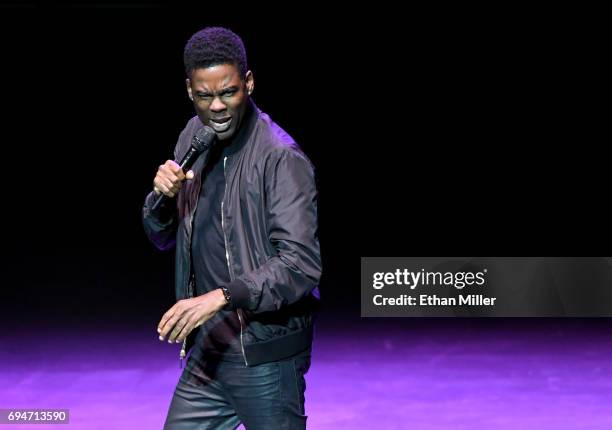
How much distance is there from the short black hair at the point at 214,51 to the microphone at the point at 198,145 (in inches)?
5.6

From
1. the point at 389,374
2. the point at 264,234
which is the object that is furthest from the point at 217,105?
the point at 389,374

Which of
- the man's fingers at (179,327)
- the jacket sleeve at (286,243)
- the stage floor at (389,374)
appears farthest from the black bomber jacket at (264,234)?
the stage floor at (389,374)

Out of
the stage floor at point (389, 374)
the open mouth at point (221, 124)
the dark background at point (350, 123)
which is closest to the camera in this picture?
the open mouth at point (221, 124)

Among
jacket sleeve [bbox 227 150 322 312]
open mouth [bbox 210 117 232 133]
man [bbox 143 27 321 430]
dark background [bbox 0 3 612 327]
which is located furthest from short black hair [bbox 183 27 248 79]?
dark background [bbox 0 3 612 327]

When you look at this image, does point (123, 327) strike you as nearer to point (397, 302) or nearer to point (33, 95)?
point (397, 302)

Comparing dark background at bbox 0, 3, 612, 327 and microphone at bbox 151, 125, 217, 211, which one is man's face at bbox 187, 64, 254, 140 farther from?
dark background at bbox 0, 3, 612, 327

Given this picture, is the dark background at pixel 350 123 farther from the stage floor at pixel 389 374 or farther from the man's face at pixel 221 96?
the man's face at pixel 221 96

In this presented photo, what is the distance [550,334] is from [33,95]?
167 inches

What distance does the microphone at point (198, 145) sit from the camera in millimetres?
2471

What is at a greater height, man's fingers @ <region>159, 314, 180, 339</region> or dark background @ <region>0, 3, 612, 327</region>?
dark background @ <region>0, 3, 612, 327</region>

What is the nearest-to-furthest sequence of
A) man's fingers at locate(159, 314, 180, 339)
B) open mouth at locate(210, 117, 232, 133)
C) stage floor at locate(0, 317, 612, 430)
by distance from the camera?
1. man's fingers at locate(159, 314, 180, 339)
2. open mouth at locate(210, 117, 232, 133)
3. stage floor at locate(0, 317, 612, 430)

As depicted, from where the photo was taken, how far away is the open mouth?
250 cm

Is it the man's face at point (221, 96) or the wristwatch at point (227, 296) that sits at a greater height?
the man's face at point (221, 96)

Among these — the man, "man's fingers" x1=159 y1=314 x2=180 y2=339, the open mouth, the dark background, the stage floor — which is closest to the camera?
"man's fingers" x1=159 y1=314 x2=180 y2=339
